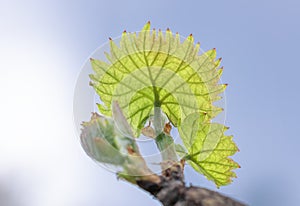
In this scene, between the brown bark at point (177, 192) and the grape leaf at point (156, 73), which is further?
the grape leaf at point (156, 73)

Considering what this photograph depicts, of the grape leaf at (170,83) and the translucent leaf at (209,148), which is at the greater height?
the grape leaf at (170,83)

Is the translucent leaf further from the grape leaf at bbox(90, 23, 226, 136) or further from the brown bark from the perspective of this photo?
the brown bark

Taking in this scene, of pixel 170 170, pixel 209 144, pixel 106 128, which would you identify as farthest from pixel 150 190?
pixel 209 144

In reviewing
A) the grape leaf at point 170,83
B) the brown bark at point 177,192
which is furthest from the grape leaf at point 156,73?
the brown bark at point 177,192

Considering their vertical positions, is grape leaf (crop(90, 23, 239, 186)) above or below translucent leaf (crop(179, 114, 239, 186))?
above

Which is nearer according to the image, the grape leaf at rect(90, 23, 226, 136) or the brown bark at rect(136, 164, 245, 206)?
the brown bark at rect(136, 164, 245, 206)

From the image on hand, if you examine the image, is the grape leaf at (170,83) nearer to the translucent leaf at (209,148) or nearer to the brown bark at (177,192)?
the translucent leaf at (209,148)

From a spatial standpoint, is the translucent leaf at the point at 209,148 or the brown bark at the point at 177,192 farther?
the translucent leaf at the point at 209,148

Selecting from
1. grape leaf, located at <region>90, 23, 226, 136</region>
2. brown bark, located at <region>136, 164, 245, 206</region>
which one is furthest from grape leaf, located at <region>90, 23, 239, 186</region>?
brown bark, located at <region>136, 164, 245, 206</region>
